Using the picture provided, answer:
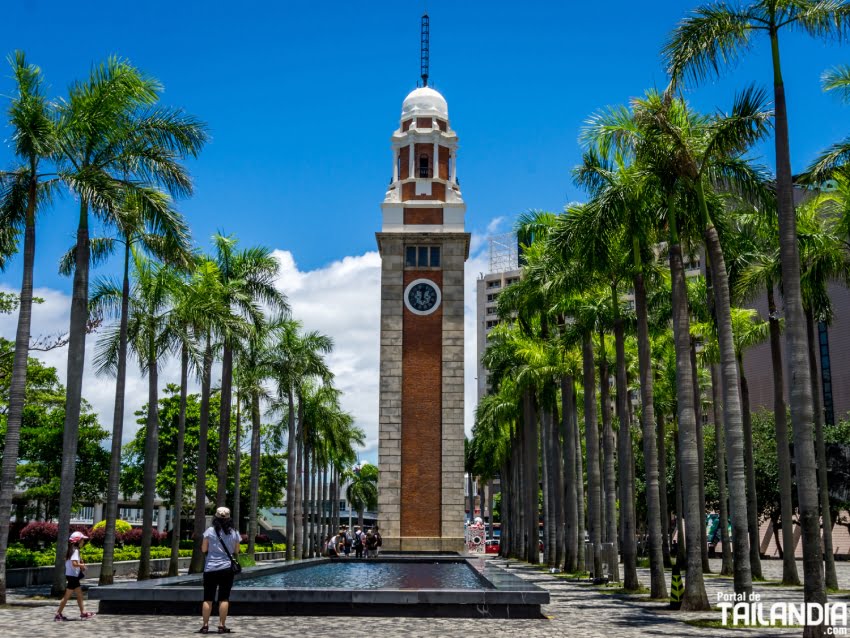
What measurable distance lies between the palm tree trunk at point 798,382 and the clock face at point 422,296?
119ft

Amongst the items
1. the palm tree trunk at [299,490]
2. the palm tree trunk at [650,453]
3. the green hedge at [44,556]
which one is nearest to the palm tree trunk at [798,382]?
the palm tree trunk at [650,453]

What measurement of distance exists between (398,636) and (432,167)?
140 feet

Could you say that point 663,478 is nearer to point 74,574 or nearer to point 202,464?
point 202,464

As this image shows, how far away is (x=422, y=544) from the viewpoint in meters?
48.6

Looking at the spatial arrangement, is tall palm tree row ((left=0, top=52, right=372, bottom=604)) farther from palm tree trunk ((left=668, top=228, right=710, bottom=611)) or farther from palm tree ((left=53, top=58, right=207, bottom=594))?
palm tree trunk ((left=668, top=228, right=710, bottom=611))

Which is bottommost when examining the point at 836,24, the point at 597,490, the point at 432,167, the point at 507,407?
the point at 597,490

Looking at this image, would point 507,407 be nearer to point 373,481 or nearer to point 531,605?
point 531,605

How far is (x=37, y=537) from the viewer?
39.3 m

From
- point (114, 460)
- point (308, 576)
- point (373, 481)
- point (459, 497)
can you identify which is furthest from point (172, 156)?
point (373, 481)

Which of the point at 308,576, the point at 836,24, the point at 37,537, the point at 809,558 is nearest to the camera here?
the point at 809,558

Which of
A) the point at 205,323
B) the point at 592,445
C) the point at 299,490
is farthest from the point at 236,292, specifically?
the point at 299,490

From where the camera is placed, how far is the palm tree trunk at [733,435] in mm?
17312

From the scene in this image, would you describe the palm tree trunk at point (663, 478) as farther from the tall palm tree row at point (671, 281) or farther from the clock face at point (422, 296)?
A: the clock face at point (422, 296)

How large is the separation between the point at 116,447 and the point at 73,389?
4842mm
